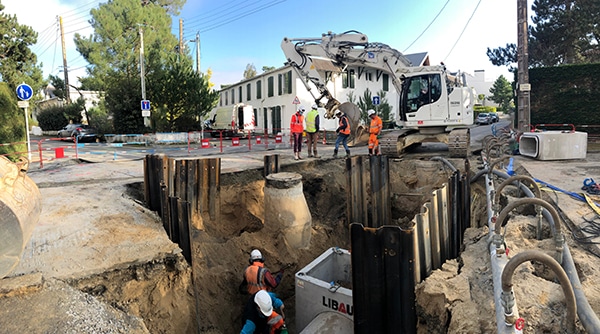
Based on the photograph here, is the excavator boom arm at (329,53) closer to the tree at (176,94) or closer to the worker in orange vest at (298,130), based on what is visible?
the worker in orange vest at (298,130)

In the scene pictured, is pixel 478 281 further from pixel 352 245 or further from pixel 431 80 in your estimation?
pixel 431 80

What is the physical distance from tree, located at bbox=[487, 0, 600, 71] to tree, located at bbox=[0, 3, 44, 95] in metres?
29.8

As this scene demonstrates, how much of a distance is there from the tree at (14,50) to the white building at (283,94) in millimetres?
13784

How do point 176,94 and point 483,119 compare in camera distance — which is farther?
point 483,119

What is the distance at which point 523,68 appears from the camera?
14.6 meters

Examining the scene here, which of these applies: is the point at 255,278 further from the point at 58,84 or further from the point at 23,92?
the point at 58,84

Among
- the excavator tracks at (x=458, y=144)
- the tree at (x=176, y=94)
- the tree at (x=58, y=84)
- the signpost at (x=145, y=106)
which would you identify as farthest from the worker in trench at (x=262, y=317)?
the tree at (x=58, y=84)

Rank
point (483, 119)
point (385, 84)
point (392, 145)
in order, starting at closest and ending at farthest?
1. point (392, 145)
2. point (385, 84)
3. point (483, 119)

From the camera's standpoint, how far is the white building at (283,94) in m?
27.8

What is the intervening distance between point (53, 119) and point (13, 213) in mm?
45013

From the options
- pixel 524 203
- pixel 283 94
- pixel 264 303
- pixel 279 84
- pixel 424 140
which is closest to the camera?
pixel 524 203

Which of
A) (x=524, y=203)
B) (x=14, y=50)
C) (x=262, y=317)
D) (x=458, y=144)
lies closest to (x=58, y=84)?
(x=14, y=50)

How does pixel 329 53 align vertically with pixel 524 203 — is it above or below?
above

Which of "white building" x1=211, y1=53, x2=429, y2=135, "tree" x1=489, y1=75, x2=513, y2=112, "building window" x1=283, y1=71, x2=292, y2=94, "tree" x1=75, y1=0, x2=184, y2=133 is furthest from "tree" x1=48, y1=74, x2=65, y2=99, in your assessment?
"tree" x1=489, y1=75, x2=513, y2=112
